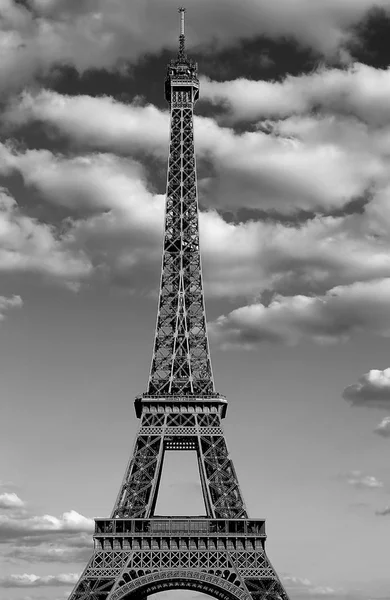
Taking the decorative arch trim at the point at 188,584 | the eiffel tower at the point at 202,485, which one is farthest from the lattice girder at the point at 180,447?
the decorative arch trim at the point at 188,584

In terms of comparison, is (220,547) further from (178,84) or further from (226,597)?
(178,84)

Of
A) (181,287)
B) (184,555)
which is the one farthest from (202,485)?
(181,287)

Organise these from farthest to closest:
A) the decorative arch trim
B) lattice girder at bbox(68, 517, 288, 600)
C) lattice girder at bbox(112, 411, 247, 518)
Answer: lattice girder at bbox(112, 411, 247, 518)
lattice girder at bbox(68, 517, 288, 600)
the decorative arch trim

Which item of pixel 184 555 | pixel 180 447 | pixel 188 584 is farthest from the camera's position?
pixel 180 447

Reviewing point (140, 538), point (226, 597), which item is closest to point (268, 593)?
point (226, 597)

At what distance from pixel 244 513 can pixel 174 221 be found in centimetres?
3695

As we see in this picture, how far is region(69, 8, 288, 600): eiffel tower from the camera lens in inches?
3312

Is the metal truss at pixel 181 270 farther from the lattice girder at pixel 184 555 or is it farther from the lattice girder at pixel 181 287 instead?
the lattice girder at pixel 184 555

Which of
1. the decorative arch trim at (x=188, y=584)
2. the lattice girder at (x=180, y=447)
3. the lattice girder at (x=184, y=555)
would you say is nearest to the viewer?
the decorative arch trim at (x=188, y=584)

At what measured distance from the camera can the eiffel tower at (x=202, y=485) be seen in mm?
84125

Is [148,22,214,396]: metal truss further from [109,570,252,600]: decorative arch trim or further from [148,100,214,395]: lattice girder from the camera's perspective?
[109,570,252,600]: decorative arch trim

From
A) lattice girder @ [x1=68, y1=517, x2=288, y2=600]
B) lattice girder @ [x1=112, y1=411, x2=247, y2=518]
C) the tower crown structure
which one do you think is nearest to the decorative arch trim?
lattice girder @ [x1=68, y1=517, x2=288, y2=600]

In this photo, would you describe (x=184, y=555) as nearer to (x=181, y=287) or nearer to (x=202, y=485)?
(x=202, y=485)

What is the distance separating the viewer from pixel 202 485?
296 feet
